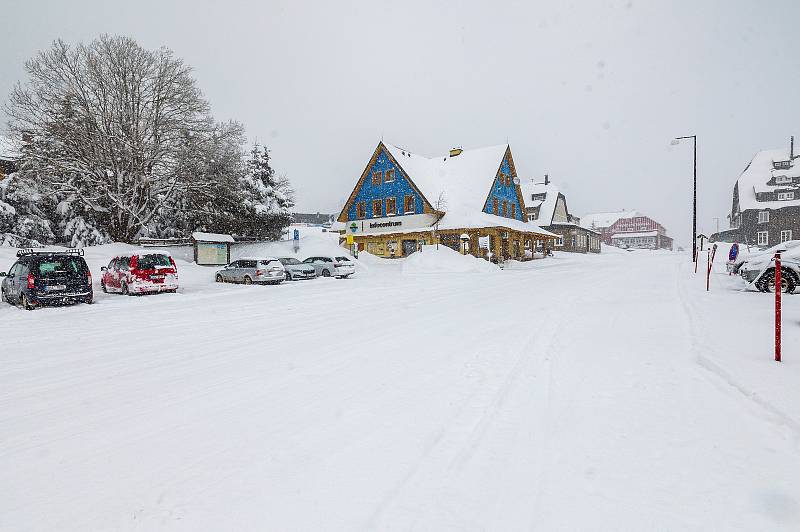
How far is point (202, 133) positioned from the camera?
99.5ft

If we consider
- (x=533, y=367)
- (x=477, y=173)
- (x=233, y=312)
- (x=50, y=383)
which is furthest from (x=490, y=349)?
(x=477, y=173)

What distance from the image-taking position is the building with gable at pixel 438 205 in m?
37.4

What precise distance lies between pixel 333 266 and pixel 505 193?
951 inches

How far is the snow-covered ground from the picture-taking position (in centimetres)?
250

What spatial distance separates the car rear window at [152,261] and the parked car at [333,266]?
380 inches

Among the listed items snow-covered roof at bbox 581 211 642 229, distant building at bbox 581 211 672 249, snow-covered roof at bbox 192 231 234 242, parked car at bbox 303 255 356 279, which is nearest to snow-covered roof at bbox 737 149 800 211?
distant building at bbox 581 211 672 249

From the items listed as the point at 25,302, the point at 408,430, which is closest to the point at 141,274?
the point at 25,302

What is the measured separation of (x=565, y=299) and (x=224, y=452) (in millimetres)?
10793

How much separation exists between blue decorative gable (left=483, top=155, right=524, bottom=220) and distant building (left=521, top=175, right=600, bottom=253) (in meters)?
13.4

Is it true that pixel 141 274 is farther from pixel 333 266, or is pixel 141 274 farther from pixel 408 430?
pixel 408 430

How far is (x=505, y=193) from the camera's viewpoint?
43031 millimetres

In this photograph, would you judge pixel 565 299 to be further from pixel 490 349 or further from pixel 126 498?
pixel 126 498

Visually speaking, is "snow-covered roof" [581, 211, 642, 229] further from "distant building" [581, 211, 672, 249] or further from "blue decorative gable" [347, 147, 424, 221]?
"blue decorative gable" [347, 147, 424, 221]

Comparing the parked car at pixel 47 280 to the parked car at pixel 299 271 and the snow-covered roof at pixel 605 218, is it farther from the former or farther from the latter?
the snow-covered roof at pixel 605 218
